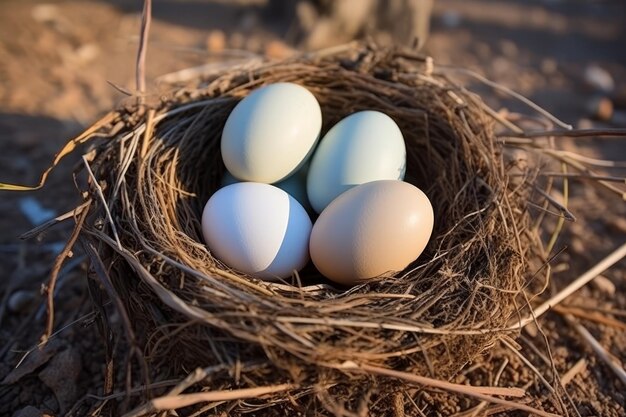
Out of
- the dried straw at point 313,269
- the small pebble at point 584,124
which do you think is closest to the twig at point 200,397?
the dried straw at point 313,269

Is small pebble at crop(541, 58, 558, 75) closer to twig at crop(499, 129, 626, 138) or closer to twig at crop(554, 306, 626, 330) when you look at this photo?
twig at crop(499, 129, 626, 138)

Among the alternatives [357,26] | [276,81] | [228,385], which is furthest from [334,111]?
[357,26]

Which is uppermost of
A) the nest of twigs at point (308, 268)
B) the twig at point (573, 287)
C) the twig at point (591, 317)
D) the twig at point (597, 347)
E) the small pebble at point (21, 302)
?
the nest of twigs at point (308, 268)

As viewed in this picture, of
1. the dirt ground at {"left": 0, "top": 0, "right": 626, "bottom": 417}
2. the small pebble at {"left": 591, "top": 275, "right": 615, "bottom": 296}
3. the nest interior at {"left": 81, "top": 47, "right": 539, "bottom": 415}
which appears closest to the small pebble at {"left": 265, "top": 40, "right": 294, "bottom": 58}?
the dirt ground at {"left": 0, "top": 0, "right": 626, "bottom": 417}

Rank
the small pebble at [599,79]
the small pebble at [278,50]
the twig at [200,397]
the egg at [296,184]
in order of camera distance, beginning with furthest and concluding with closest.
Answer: the small pebble at [599,79]
the small pebble at [278,50]
the egg at [296,184]
the twig at [200,397]

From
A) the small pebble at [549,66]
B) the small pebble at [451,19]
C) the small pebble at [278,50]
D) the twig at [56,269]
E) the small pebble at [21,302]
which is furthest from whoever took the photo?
the small pebble at [451,19]

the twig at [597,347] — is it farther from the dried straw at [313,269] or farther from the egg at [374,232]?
the egg at [374,232]

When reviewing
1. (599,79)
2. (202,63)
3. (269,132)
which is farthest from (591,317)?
(202,63)
